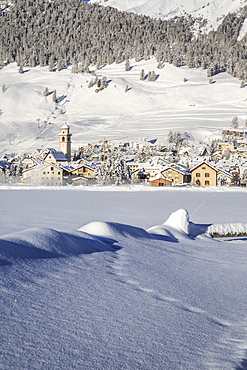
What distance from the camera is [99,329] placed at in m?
3.89

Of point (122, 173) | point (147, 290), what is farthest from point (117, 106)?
point (147, 290)

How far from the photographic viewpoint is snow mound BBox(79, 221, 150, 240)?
27.0ft

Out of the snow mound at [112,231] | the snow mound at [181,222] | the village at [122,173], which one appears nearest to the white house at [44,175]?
the village at [122,173]

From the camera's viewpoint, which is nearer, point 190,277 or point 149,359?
point 149,359

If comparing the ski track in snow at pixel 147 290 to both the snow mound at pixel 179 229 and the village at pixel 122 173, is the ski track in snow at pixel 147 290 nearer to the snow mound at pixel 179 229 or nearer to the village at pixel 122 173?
the snow mound at pixel 179 229

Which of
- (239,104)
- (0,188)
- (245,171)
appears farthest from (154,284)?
(239,104)

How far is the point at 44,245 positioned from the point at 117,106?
14835 centimetres

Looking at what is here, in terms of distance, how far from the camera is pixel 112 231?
8305 mm

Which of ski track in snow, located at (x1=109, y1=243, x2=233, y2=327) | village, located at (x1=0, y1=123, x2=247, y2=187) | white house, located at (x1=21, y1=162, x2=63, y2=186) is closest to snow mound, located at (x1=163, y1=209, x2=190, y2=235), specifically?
ski track in snow, located at (x1=109, y1=243, x2=233, y2=327)

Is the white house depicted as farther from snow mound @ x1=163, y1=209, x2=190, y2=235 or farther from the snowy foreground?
the snowy foreground

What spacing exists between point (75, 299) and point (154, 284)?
4.47ft

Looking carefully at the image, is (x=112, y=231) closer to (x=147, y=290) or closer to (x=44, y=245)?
(x=44, y=245)

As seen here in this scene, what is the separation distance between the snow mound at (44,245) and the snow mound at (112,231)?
0.85 metres

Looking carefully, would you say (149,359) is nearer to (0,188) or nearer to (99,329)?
(99,329)
